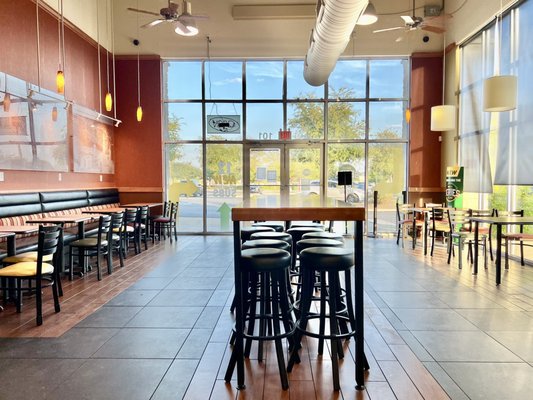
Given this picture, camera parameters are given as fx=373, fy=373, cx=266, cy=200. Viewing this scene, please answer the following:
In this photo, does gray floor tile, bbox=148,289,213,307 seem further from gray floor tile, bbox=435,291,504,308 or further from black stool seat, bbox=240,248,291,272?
gray floor tile, bbox=435,291,504,308

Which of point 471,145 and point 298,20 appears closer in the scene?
point 471,145

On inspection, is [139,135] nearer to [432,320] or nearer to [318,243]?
[318,243]

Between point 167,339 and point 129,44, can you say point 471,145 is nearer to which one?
point 167,339

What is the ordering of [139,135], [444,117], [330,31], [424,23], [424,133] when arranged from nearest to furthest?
[330,31] → [424,23] → [444,117] → [424,133] → [139,135]

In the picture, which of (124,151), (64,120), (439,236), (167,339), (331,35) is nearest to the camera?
(167,339)

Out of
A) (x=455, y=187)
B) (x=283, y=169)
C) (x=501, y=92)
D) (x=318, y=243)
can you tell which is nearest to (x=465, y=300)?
(x=318, y=243)

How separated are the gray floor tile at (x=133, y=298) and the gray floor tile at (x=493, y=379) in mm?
3079

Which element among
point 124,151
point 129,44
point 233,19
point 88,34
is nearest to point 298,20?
point 233,19

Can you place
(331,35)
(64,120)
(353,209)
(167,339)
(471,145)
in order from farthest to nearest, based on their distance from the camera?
(471,145) < (64,120) < (331,35) < (167,339) < (353,209)

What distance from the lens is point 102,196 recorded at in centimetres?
837

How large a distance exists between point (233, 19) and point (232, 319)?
754 centimetres

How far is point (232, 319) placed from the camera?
11.9ft

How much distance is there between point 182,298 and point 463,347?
9.43 feet

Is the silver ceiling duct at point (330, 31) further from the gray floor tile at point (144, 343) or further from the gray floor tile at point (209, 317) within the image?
the gray floor tile at point (144, 343)
